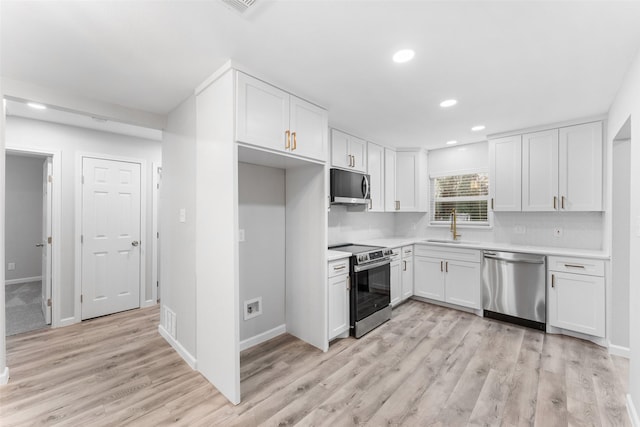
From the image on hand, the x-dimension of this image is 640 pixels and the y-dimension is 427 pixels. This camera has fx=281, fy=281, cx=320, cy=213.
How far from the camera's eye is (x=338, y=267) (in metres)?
3.00

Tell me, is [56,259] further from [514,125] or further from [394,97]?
[514,125]

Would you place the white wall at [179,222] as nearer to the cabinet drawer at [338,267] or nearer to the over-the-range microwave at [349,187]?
the cabinet drawer at [338,267]

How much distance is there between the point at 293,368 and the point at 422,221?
11.3 feet

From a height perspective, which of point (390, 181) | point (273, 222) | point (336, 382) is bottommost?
point (336, 382)

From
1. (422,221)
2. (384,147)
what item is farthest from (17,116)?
(422,221)

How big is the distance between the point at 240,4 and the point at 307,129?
4.08 feet

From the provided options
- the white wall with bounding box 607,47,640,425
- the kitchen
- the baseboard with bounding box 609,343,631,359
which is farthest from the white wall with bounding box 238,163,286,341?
the baseboard with bounding box 609,343,631,359

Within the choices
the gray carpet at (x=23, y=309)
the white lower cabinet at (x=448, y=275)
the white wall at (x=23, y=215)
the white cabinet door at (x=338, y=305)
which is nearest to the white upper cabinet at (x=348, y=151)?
the white cabinet door at (x=338, y=305)

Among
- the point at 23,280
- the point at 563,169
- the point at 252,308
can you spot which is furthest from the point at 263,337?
the point at 23,280

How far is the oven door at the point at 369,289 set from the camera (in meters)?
3.12

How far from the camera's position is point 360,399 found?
2105 mm

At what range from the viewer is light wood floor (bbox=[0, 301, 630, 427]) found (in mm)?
1933

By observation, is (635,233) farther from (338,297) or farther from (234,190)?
(234,190)

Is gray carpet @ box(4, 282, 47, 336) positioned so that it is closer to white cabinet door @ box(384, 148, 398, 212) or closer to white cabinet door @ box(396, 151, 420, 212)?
white cabinet door @ box(384, 148, 398, 212)
